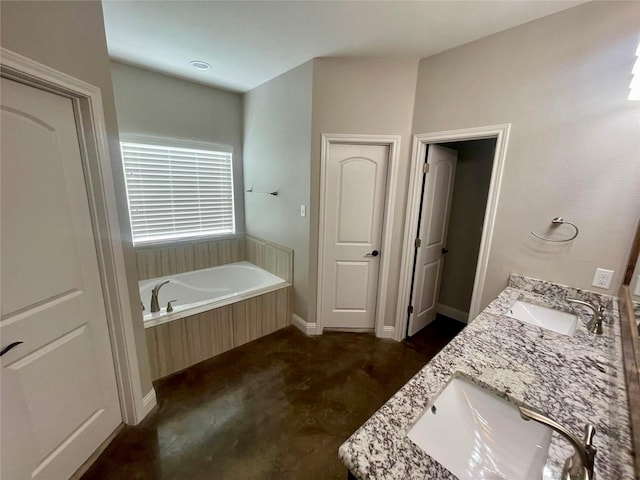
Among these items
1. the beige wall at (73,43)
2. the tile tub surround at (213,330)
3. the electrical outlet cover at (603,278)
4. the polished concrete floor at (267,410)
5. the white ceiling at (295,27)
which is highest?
the white ceiling at (295,27)

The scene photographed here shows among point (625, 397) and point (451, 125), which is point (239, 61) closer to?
point (451, 125)

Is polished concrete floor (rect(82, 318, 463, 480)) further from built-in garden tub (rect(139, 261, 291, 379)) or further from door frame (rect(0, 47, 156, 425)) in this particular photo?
door frame (rect(0, 47, 156, 425))

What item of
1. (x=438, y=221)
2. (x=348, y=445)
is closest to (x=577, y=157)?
(x=438, y=221)

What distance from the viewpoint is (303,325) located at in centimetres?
277

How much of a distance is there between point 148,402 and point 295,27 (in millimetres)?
2756

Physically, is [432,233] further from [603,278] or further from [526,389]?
[526,389]

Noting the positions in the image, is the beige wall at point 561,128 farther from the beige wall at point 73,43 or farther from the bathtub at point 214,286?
the beige wall at point 73,43

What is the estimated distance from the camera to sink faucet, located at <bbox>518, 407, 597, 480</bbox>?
0.58 m

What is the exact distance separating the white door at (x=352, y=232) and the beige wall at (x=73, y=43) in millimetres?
1562

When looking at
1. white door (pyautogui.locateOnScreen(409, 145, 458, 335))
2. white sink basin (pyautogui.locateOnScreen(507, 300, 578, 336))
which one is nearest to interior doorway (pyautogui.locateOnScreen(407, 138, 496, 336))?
white door (pyautogui.locateOnScreen(409, 145, 458, 335))

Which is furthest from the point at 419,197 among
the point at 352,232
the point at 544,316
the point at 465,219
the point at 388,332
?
the point at 388,332

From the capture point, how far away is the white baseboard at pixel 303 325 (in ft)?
8.91

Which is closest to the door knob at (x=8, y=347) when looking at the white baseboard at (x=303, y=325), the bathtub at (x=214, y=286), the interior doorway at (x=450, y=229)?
the bathtub at (x=214, y=286)

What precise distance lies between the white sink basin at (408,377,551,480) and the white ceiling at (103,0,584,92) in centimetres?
203
